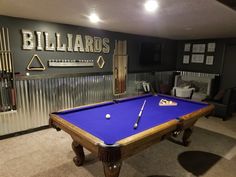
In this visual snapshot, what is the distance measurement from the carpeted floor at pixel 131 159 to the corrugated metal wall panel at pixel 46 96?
1.11 feet

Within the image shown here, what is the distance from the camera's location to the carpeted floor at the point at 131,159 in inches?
91.4

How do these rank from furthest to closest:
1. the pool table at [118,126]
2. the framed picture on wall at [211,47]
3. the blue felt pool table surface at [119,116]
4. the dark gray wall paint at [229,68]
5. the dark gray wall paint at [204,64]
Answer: the framed picture on wall at [211,47]
the dark gray wall paint at [204,64]
the dark gray wall paint at [229,68]
the blue felt pool table surface at [119,116]
the pool table at [118,126]

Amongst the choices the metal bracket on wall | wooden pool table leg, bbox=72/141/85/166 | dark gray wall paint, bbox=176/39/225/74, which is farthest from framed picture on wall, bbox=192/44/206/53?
wooden pool table leg, bbox=72/141/85/166

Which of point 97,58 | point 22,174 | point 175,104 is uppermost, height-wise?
point 97,58

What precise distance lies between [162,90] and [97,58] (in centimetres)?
267

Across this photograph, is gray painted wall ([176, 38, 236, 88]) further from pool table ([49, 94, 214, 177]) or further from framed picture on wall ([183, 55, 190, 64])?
pool table ([49, 94, 214, 177])

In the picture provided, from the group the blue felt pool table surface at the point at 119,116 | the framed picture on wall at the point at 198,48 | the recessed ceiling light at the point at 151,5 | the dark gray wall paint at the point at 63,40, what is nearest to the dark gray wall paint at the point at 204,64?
the framed picture on wall at the point at 198,48

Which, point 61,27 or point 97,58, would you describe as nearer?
point 61,27

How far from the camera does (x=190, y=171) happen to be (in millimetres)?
2379

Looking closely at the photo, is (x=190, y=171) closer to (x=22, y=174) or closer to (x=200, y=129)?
(x=200, y=129)

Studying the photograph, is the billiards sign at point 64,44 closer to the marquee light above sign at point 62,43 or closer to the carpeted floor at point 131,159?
the marquee light above sign at point 62,43

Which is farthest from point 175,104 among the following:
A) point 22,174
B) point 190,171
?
point 22,174

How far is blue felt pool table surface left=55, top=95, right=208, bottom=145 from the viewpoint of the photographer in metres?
1.80

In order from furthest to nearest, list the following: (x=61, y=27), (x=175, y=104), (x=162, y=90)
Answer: (x=162, y=90) < (x=61, y=27) < (x=175, y=104)
